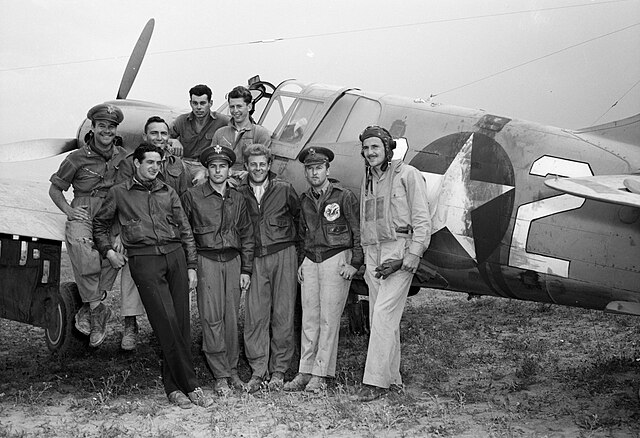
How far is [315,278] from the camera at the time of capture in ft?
21.2

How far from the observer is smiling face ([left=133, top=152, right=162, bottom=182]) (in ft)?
19.5

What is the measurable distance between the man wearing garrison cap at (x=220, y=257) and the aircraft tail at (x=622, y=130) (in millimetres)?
3086

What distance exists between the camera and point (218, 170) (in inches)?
250

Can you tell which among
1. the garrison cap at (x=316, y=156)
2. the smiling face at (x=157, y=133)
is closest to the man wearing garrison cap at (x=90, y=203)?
the smiling face at (x=157, y=133)

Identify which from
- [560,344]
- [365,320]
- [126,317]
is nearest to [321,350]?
[126,317]

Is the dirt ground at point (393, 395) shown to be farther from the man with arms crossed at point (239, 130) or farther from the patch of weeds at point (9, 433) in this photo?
the man with arms crossed at point (239, 130)

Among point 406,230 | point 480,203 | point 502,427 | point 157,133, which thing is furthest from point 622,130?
point 157,133

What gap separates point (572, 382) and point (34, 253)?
523 centimetres

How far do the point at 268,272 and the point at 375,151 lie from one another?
4.83 ft

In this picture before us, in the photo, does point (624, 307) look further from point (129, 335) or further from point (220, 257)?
point (129, 335)

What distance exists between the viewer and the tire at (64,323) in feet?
23.2

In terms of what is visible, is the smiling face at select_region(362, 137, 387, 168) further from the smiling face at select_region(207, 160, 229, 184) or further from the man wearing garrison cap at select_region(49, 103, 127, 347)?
the man wearing garrison cap at select_region(49, 103, 127, 347)

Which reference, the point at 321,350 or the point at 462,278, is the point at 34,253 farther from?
the point at 462,278

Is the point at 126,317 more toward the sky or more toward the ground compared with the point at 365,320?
more toward the sky
